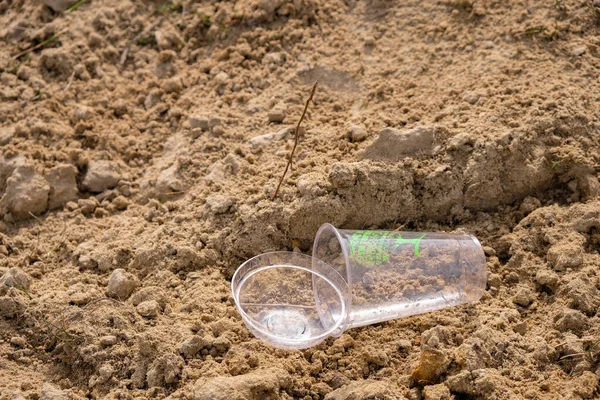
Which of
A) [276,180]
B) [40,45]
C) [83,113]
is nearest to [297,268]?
[276,180]

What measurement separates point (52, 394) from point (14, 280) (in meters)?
0.55

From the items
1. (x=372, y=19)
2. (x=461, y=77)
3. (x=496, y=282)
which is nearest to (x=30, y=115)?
(x=372, y=19)

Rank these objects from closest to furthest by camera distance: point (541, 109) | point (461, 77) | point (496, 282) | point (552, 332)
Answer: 1. point (552, 332)
2. point (496, 282)
3. point (541, 109)
4. point (461, 77)

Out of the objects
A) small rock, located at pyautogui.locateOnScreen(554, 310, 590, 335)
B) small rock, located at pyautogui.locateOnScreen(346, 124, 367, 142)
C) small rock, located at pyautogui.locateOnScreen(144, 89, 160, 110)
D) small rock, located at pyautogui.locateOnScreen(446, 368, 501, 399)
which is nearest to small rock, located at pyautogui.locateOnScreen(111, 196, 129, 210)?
small rock, located at pyautogui.locateOnScreen(144, 89, 160, 110)

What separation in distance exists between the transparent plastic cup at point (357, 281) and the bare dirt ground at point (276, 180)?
74 millimetres

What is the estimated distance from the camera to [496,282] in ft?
9.29

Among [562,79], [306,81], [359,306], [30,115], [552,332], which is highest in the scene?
[30,115]

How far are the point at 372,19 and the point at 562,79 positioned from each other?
97 centimetres

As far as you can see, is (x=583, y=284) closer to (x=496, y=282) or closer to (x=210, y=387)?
(x=496, y=282)

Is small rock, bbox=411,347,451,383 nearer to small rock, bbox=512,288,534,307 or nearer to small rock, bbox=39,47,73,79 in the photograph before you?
small rock, bbox=512,288,534,307

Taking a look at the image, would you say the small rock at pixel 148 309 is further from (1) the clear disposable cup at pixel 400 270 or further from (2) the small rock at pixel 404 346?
(2) the small rock at pixel 404 346

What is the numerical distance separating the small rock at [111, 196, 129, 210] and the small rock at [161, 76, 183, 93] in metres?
0.65

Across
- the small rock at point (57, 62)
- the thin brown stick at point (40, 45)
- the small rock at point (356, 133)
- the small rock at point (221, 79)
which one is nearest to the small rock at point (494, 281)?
the small rock at point (356, 133)

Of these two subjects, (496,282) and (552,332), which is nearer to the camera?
(552,332)
